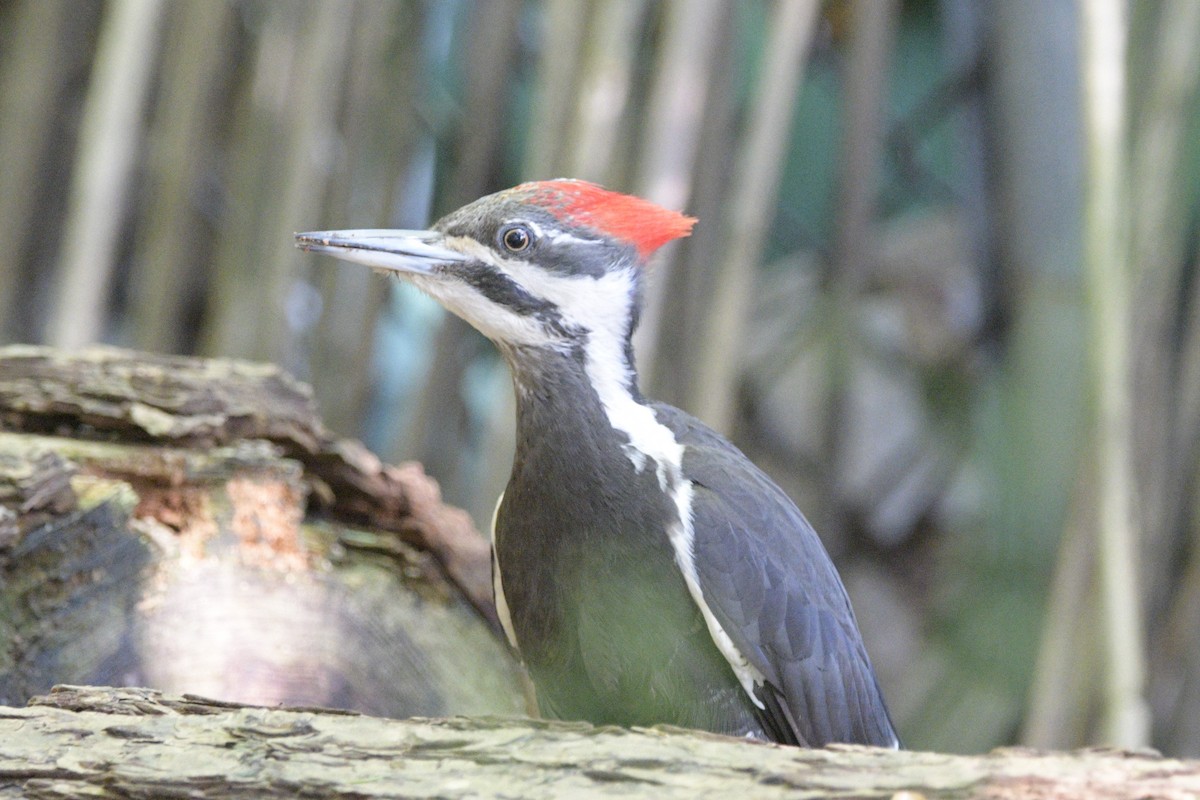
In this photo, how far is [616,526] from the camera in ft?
4.83

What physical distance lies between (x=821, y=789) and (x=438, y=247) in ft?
2.66

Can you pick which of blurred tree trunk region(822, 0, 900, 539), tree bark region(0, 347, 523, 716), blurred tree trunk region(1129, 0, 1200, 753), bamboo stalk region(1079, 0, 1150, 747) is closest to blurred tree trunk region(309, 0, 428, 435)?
tree bark region(0, 347, 523, 716)

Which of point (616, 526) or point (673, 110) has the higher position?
point (673, 110)

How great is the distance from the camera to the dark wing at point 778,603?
1474mm

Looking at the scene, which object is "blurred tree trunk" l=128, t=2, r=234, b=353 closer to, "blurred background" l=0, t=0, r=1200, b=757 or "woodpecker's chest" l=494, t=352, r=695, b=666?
"blurred background" l=0, t=0, r=1200, b=757

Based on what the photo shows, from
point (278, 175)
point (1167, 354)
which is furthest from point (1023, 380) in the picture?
point (278, 175)

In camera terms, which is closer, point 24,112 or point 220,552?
point 220,552

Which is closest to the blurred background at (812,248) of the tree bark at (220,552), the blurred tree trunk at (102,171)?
the blurred tree trunk at (102,171)

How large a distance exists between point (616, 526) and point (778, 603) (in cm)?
22

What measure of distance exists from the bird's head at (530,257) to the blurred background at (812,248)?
26.0 inches

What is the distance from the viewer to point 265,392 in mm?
1702

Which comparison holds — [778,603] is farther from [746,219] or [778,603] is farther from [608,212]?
[746,219]

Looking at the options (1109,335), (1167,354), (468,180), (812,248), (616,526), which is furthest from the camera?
(812,248)

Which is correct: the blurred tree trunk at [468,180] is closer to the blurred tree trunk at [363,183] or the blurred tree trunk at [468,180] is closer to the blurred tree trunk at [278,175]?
the blurred tree trunk at [363,183]
